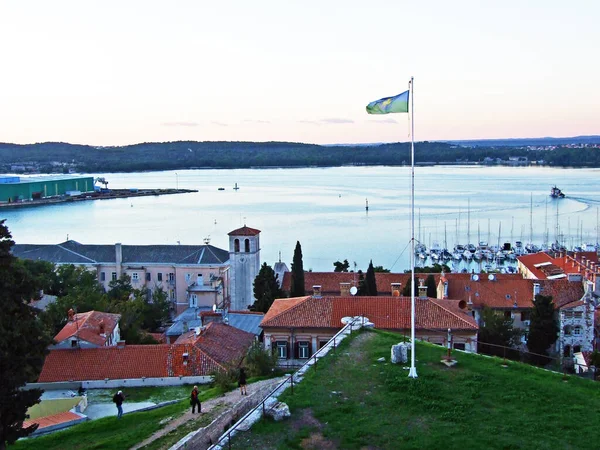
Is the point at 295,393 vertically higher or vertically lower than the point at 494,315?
higher

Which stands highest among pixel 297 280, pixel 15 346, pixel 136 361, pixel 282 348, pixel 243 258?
pixel 15 346

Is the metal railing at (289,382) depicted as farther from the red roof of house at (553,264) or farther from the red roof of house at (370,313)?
the red roof of house at (553,264)

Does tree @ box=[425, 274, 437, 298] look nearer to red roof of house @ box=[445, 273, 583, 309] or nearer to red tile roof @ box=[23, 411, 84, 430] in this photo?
red roof of house @ box=[445, 273, 583, 309]

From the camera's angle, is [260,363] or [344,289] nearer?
[260,363]

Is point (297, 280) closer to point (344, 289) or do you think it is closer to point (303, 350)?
point (344, 289)

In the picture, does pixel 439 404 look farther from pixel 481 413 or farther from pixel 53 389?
pixel 53 389

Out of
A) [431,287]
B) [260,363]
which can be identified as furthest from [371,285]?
[260,363]

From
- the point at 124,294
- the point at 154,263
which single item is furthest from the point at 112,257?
the point at 124,294
